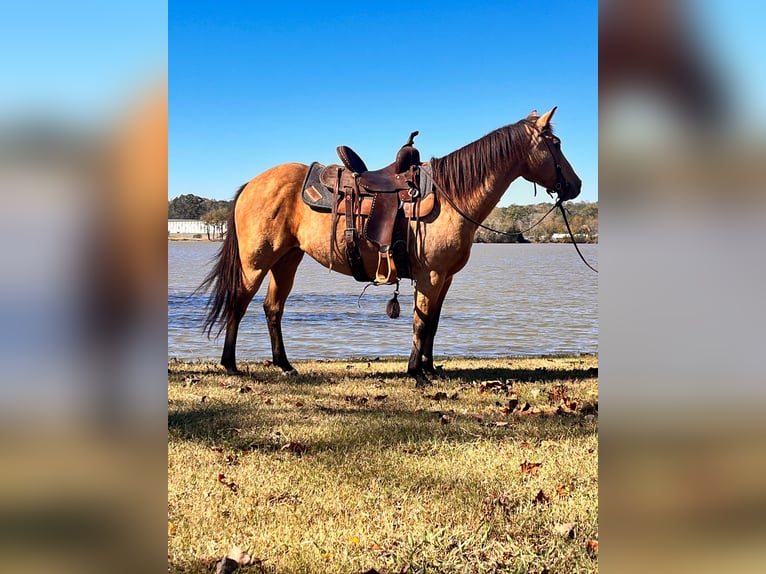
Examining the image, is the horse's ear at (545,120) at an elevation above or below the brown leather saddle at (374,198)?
above

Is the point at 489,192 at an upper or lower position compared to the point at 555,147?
lower

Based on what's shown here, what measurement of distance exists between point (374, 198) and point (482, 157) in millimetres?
1166

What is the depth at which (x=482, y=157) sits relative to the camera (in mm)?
6082

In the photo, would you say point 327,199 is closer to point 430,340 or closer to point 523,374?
point 430,340

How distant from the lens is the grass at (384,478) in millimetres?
2514

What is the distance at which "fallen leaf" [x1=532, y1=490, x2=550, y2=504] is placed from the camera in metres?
3.02

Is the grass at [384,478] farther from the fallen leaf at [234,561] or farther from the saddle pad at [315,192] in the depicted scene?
the saddle pad at [315,192]

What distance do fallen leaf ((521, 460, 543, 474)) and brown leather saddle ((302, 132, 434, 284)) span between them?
2907 millimetres

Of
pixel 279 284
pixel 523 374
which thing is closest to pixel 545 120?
pixel 523 374

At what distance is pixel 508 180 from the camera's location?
6168mm

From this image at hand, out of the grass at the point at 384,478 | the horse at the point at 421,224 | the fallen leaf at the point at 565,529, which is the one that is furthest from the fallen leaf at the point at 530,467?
the horse at the point at 421,224
